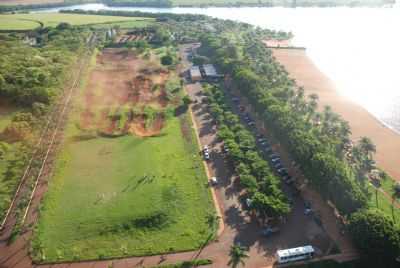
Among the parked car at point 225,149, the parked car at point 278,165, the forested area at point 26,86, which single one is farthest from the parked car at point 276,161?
the forested area at point 26,86

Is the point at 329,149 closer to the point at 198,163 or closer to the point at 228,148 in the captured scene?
the point at 228,148

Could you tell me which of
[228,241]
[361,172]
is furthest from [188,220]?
[361,172]

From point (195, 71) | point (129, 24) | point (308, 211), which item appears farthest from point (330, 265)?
point (129, 24)

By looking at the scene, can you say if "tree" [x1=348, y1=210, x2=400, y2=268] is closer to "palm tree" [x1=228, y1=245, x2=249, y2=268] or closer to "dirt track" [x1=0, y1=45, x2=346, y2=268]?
"dirt track" [x1=0, y1=45, x2=346, y2=268]

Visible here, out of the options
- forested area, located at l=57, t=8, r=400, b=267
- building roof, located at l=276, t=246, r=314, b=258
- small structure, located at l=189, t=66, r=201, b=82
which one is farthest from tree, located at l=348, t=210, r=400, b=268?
small structure, located at l=189, t=66, r=201, b=82

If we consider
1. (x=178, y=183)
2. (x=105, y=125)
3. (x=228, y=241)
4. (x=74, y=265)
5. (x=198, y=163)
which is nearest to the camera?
(x=74, y=265)

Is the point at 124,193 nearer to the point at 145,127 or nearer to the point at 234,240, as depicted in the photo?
the point at 234,240

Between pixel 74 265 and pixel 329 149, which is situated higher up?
pixel 329 149
